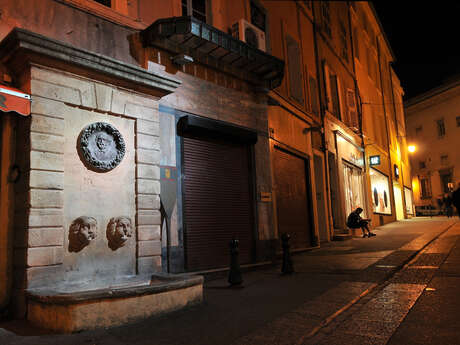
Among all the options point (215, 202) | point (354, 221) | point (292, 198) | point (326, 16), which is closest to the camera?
point (215, 202)

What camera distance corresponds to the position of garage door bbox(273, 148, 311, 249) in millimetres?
11648

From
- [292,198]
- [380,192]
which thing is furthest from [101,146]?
[380,192]

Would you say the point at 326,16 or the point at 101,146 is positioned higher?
the point at 326,16

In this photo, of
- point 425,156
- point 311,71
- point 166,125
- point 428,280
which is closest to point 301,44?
point 311,71

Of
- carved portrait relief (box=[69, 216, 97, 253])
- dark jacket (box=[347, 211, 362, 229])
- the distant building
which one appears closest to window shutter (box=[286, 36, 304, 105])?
dark jacket (box=[347, 211, 362, 229])

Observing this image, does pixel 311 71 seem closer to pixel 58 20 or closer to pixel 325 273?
pixel 325 273

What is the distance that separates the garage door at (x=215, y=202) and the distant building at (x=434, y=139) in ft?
112

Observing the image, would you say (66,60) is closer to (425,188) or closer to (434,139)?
(434,139)

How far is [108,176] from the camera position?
20.0 feet

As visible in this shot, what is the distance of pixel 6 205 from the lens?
5.33 metres

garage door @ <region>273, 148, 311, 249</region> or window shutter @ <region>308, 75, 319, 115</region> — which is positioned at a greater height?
window shutter @ <region>308, 75, 319, 115</region>

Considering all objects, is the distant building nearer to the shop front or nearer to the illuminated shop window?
the illuminated shop window

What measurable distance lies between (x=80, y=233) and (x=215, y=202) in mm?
3740

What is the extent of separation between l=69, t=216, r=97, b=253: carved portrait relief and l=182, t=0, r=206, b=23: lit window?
18.6ft
